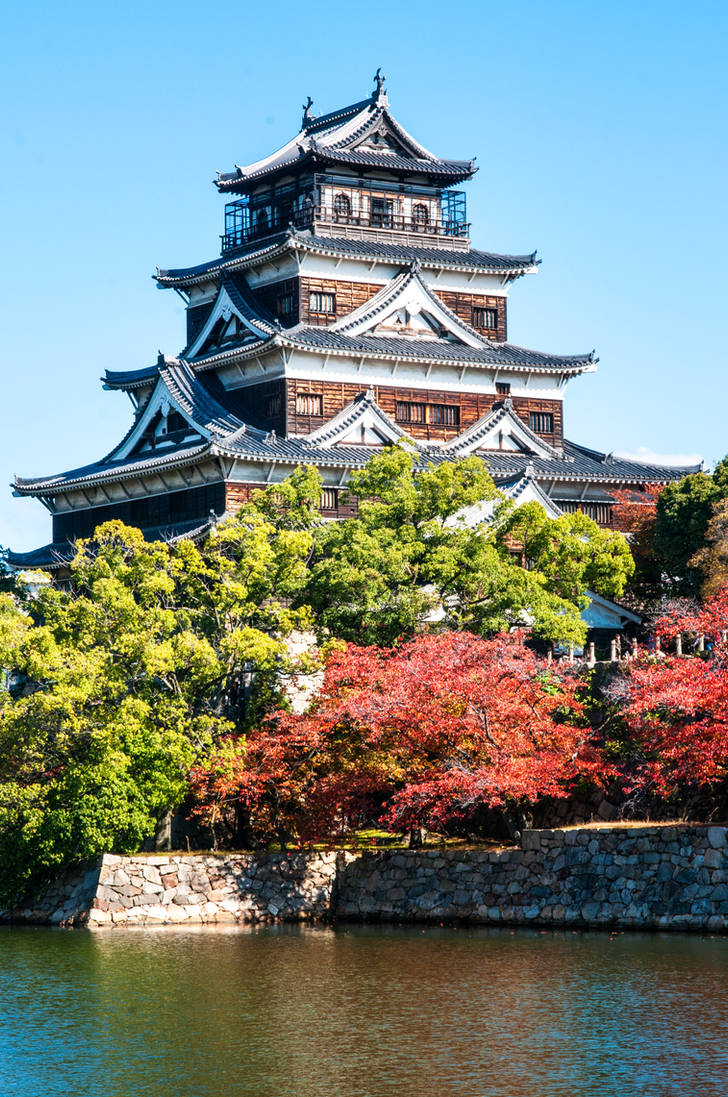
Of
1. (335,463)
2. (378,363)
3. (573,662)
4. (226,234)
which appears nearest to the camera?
(573,662)

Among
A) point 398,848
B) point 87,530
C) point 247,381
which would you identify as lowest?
point 398,848

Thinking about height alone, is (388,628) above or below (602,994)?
above

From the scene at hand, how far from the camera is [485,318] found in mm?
49750

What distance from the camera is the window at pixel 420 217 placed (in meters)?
49.4

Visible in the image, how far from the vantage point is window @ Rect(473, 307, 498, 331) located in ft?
163

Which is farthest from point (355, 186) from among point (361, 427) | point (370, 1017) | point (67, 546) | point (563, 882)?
point (370, 1017)

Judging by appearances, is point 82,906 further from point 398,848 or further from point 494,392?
point 494,392

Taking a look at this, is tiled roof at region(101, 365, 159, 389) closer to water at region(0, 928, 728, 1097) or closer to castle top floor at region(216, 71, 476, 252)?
castle top floor at region(216, 71, 476, 252)

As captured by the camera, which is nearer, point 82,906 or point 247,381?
point 82,906

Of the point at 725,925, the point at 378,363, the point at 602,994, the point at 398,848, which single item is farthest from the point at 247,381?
the point at 602,994

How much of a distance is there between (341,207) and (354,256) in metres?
2.60

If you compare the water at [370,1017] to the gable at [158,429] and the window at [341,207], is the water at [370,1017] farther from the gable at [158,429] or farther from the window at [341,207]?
the window at [341,207]

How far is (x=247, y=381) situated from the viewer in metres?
46.2

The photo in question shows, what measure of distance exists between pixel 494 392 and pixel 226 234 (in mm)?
9865
